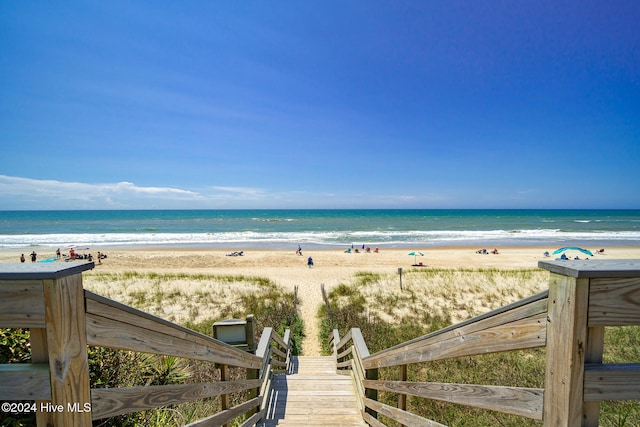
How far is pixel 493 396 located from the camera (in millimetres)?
1599

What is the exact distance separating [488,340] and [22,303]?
2158mm

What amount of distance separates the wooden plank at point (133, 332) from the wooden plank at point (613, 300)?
199 centimetres

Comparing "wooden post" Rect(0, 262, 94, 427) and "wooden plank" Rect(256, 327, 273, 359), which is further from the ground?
"wooden post" Rect(0, 262, 94, 427)

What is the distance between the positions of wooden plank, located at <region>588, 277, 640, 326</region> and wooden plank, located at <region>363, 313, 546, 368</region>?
190 millimetres

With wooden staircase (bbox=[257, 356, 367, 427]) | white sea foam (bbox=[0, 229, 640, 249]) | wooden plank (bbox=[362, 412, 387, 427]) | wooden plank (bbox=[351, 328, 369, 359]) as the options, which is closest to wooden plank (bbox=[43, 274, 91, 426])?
wooden plank (bbox=[362, 412, 387, 427])

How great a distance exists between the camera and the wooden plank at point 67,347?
1165 mm

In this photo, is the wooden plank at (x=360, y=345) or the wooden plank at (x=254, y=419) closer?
the wooden plank at (x=254, y=419)

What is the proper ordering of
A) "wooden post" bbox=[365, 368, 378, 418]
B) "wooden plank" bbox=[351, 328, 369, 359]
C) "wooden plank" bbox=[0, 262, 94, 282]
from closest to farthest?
"wooden plank" bbox=[0, 262, 94, 282] < "wooden post" bbox=[365, 368, 378, 418] < "wooden plank" bbox=[351, 328, 369, 359]

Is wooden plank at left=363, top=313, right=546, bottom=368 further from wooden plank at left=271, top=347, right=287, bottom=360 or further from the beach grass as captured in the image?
wooden plank at left=271, top=347, right=287, bottom=360

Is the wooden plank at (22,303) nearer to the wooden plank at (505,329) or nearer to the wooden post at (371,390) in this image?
the wooden plank at (505,329)

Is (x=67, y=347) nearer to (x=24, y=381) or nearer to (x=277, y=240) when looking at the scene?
(x=24, y=381)

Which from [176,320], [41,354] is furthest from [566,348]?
[176,320]

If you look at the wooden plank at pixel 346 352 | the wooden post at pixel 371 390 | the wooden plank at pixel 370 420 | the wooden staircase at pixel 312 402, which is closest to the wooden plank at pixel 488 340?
the wooden plank at pixel 370 420

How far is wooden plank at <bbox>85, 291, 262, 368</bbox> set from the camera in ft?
4.34
